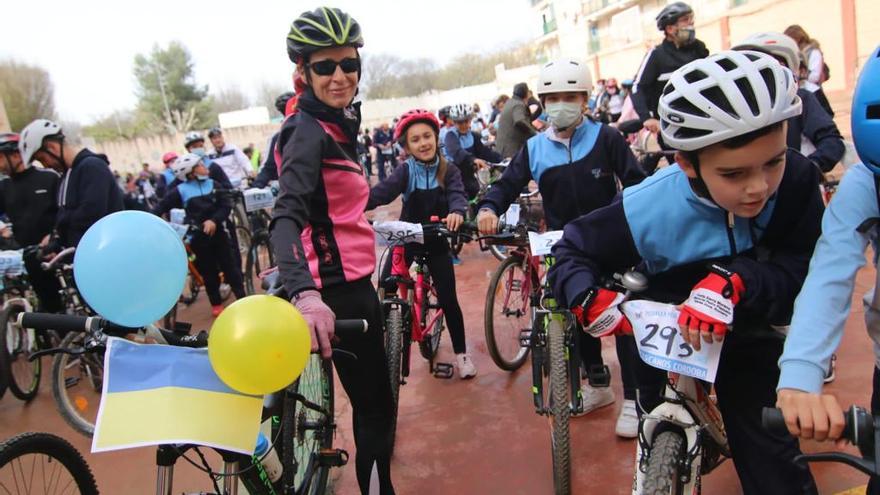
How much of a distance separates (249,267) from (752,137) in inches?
259

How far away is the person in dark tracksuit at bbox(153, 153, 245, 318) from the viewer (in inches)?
256

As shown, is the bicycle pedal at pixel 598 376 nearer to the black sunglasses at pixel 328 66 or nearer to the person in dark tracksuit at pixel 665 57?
the person in dark tracksuit at pixel 665 57

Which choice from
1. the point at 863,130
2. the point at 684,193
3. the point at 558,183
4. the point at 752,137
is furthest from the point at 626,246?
the point at 558,183

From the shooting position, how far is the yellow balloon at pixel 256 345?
1558mm

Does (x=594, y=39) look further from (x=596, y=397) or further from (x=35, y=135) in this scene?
(x=596, y=397)

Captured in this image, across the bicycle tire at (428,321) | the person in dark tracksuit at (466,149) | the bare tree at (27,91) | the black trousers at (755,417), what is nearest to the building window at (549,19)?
the bare tree at (27,91)

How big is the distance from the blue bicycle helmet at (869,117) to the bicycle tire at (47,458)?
9.23ft

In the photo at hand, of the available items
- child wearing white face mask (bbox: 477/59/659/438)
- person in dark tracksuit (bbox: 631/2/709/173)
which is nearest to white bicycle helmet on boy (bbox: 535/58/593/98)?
child wearing white face mask (bbox: 477/59/659/438)

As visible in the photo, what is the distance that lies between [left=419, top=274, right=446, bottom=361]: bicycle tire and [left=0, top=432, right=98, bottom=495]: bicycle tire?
2252mm

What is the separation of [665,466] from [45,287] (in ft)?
17.8

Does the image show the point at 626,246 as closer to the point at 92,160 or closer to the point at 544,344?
the point at 544,344

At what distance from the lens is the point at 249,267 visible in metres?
7.38

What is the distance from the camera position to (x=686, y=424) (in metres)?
1.90

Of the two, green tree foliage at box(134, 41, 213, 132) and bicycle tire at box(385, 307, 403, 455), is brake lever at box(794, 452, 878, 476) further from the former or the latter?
green tree foliage at box(134, 41, 213, 132)
